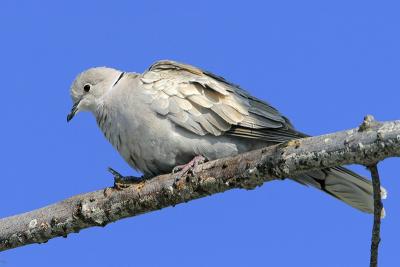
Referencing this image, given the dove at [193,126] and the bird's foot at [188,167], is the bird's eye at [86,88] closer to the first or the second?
the dove at [193,126]

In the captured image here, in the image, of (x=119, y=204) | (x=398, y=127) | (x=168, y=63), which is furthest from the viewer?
(x=168, y=63)

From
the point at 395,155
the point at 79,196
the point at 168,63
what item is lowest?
the point at 395,155

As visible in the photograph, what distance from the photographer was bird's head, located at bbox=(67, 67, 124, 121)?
22.6 ft

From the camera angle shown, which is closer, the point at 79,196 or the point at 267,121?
the point at 79,196

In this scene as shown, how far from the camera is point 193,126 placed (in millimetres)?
6051

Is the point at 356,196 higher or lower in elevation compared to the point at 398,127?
higher

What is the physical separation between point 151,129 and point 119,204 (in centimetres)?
76

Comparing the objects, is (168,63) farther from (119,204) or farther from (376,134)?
(376,134)

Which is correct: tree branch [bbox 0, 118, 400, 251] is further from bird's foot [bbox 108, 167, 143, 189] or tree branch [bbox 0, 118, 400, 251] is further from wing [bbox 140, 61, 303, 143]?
wing [bbox 140, 61, 303, 143]

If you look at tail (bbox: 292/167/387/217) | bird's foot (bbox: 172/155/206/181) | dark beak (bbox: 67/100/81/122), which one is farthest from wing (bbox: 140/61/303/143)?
dark beak (bbox: 67/100/81/122)

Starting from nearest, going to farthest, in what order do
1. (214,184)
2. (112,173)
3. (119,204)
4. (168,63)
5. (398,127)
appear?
(398,127), (214,184), (119,204), (112,173), (168,63)

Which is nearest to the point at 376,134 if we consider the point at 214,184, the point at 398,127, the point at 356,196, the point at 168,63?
the point at 398,127

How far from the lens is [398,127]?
402cm

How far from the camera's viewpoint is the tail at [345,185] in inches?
228
